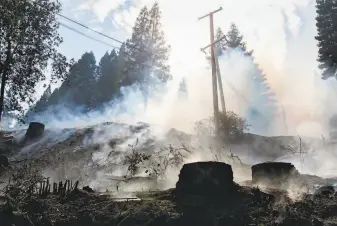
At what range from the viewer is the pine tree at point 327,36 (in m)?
40.8

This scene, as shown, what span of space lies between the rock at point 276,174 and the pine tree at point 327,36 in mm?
Answer: 33996

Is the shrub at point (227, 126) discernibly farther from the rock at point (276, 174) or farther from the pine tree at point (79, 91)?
the pine tree at point (79, 91)

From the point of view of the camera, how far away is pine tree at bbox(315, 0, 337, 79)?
134ft

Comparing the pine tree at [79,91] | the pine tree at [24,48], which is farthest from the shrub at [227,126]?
the pine tree at [79,91]

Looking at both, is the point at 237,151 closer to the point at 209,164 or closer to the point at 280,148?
the point at 280,148

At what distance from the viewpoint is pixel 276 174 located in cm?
1020

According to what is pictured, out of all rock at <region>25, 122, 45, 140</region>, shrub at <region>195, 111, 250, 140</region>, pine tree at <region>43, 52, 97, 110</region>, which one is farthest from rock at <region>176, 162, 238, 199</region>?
pine tree at <region>43, 52, 97, 110</region>

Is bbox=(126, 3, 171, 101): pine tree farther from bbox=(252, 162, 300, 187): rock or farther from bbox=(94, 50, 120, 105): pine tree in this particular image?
bbox=(252, 162, 300, 187): rock

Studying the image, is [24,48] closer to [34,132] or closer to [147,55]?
[34,132]

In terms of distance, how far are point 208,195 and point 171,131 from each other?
16776 millimetres

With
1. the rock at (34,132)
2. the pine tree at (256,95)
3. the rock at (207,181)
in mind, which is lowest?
the rock at (207,181)

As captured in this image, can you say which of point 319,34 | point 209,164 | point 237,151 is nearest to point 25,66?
point 237,151

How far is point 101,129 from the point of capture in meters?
25.4

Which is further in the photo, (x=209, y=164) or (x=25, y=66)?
(x=25, y=66)
